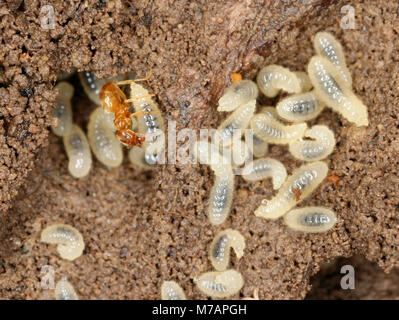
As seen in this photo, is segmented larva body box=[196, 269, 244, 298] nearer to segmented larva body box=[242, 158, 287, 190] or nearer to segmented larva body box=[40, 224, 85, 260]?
segmented larva body box=[242, 158, 287, 190]

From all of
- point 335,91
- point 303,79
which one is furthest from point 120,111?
point 335,91

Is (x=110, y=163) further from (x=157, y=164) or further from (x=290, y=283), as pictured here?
(x=290, y=283)

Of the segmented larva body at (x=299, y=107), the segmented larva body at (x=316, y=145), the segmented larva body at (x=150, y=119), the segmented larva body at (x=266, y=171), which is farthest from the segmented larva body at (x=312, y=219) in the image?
the segmented larva body at (x=150, y=119)

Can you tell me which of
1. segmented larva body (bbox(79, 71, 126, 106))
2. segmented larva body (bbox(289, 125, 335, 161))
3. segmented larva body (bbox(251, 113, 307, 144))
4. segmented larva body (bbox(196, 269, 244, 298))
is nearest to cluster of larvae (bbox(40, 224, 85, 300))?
segmented larva body (bbox(196, 269, 244, 298))

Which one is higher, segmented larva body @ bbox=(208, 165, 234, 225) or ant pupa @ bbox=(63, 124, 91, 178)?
ant pupa @ bbox=(63, 124, 91, 178)

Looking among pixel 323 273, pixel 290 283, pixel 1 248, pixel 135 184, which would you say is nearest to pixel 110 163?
pixel 135 184

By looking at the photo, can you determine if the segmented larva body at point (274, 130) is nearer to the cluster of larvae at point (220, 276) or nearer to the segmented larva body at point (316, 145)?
the segmented larva body at point (316, 145)

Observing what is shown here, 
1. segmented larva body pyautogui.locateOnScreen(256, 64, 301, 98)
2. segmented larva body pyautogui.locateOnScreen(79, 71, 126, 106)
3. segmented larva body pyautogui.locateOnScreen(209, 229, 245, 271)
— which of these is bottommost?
segmented larva body pyautogui.locateOnScreen(209, 229, 245, 271)
